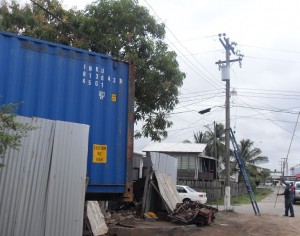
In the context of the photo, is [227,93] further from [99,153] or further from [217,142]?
[217,142]

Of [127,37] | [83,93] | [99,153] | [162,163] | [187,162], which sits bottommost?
[99,153]

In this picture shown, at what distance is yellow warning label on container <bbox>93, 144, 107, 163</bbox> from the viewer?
720 centimetres

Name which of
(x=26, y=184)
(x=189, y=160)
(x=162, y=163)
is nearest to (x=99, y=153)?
(x=26, y=184)

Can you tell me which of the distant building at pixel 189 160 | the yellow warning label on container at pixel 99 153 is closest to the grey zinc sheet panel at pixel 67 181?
the yellow warning label on container at pixel 99 153

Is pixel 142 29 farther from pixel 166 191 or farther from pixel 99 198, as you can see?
pixel 99 198

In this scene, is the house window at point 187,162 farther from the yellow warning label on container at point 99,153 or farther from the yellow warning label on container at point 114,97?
the yellow warning label on container at point 99,153

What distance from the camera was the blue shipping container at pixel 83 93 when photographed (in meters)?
6.70

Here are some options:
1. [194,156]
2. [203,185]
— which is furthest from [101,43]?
[194,156]

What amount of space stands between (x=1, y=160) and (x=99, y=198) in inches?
105

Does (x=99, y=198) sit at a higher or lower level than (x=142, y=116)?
lower

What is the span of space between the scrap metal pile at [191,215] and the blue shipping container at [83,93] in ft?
17.2

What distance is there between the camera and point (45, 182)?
6.04m

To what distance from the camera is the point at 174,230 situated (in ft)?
34.9

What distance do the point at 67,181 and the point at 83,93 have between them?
174 centimetres
